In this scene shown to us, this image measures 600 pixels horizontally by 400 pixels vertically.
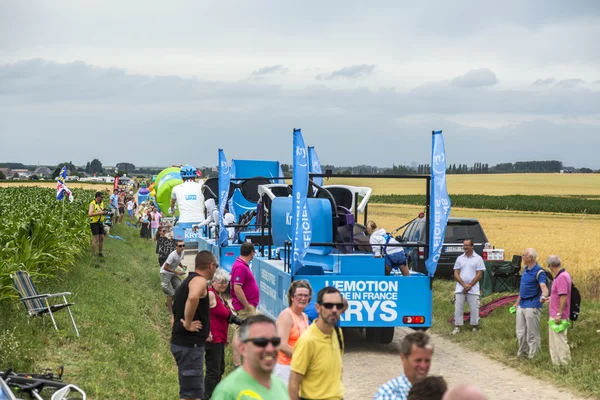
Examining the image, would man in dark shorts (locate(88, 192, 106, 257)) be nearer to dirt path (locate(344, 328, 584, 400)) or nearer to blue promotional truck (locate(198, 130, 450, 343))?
blue promotional truck (locate(198, 130, 450, 343))

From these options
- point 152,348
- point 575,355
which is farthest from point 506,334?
point 152,348

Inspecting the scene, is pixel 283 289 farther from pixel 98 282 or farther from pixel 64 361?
pixel 98 282

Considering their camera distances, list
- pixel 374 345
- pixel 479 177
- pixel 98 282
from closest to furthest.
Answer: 1. pixel 374 345
2. pixel 98 282
3. pixel 479 177

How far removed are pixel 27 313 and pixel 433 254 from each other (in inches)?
238

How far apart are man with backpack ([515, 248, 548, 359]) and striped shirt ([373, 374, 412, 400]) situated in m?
8.36

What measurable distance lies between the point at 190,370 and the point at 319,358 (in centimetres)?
224

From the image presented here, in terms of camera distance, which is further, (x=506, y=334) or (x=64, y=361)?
(x=506, y=334)

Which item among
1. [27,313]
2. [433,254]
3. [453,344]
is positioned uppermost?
[433,254]

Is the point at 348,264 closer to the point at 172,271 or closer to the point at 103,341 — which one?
the point at 172,271

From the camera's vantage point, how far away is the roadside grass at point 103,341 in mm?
9719

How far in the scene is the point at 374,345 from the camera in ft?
47.7

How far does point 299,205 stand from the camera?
1266cm

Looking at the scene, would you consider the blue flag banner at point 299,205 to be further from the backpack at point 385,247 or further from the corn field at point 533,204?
the corn field at point 533,204

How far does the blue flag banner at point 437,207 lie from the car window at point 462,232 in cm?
875
